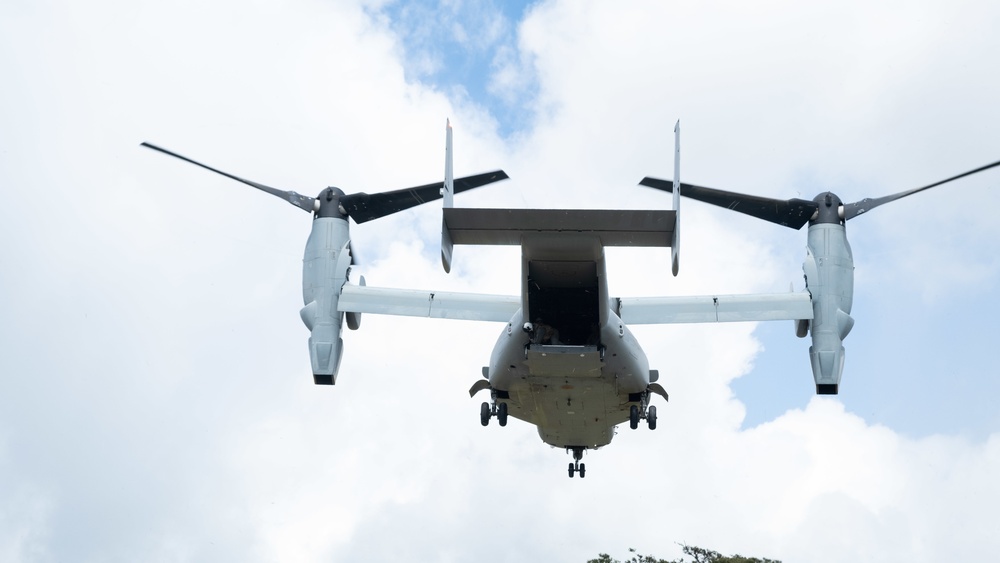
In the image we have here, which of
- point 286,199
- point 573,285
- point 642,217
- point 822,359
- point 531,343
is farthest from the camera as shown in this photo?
point 286,199

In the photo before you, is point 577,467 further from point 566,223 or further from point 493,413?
point 566,223

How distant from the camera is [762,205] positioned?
2361cm

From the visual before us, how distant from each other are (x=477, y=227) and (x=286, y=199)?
779 centimetres

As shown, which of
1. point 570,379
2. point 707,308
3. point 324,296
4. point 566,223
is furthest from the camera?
point 707,308

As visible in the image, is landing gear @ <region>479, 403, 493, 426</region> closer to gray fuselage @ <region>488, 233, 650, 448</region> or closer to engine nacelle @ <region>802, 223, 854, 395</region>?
gray fuselage @ <region>488, 233, 650, 448</region>

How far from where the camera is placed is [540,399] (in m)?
21.9

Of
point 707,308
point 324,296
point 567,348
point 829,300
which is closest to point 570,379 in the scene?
point 567,348

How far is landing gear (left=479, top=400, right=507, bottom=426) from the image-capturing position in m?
22.7

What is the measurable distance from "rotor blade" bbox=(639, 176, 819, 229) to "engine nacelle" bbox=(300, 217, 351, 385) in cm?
648

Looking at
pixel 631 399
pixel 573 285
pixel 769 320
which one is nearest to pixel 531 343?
pixel 573 285

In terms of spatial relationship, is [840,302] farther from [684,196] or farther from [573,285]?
[573,285]

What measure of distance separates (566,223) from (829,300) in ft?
24.1

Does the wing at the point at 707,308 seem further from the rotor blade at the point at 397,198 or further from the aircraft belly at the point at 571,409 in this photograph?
the rotor blade at the point at 397,198

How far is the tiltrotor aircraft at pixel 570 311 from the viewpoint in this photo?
19578 millimetres
